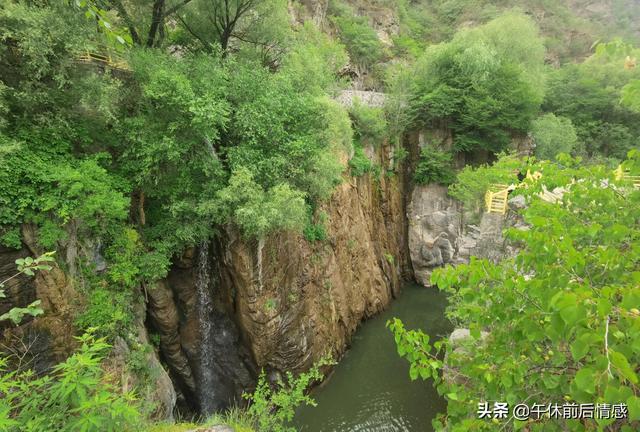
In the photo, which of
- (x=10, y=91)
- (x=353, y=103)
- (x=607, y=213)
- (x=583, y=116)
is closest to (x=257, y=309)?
(x=10, y=91)

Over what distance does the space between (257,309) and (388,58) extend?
25.7 m

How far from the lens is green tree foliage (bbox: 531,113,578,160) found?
703 inches

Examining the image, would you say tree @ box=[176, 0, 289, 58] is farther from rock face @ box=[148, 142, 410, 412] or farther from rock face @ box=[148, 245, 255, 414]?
rock face @ box=[148, 245, 255, 414]

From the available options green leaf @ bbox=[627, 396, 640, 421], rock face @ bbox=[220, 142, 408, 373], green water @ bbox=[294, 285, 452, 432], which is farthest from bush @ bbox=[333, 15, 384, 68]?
green leaf @ bbox=[627, 396, 640, 421]

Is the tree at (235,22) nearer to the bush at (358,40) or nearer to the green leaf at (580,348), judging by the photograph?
the green leaf at (580,348)

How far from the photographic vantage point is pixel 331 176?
33.1ft

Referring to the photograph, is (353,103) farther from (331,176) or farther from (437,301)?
(437,301)

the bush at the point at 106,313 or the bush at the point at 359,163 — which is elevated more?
the bush at the point at 359,163

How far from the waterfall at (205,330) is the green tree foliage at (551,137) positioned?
61.8ft

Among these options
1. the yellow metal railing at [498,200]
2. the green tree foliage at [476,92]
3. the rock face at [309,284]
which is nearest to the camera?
the rock face at [309,284]

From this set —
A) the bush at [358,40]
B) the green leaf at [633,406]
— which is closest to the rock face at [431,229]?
the bush at [358,40]

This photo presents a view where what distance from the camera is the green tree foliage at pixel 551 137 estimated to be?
17.9 m

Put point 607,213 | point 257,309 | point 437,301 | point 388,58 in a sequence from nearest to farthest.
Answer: point 607,213, point 257,309, point 437,301, point 388,58

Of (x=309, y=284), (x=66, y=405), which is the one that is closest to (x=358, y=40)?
(x=309, y=284)
